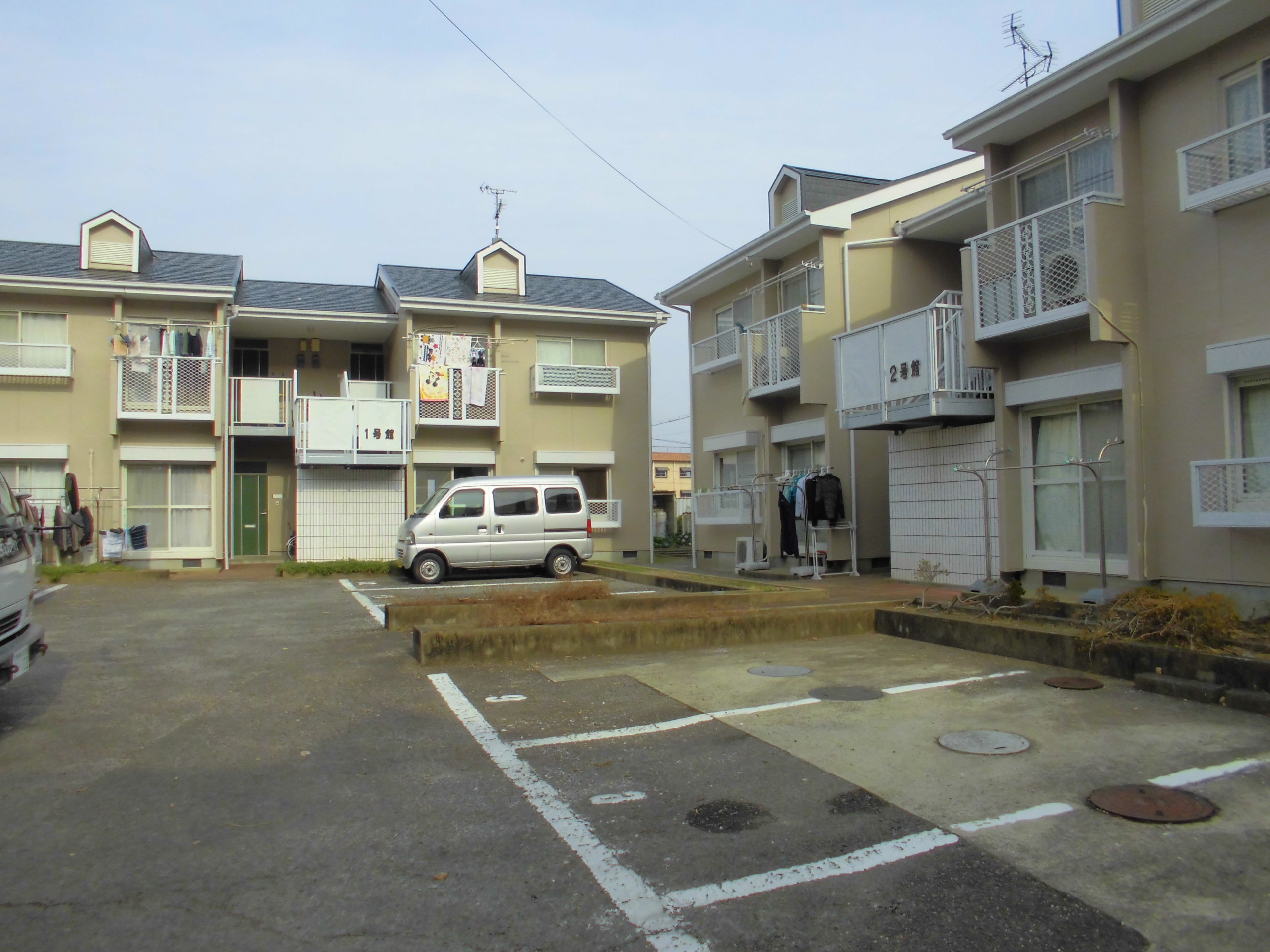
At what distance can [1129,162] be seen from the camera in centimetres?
994

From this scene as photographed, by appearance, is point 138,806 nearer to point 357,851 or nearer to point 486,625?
point 357,851

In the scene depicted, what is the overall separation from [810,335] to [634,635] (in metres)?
8.03

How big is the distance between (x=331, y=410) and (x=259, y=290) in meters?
5.28

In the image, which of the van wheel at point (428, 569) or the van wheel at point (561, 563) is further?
the van wheel at point (561, 563)

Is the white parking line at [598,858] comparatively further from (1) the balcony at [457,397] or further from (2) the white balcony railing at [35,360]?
(2) the white balcony railing at [35,360]

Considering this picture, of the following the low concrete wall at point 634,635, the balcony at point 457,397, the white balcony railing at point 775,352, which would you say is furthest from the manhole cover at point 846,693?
the balcony at point 457,397

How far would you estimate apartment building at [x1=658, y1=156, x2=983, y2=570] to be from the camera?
15109 mm

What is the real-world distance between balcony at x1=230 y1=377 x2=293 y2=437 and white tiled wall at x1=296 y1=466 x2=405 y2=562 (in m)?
1.35

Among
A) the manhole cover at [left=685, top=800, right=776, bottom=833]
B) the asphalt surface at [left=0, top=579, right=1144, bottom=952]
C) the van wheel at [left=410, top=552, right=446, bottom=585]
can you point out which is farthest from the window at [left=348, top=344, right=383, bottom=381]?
the manhole cover at [left=685, top=800, right=776, bottom=833]

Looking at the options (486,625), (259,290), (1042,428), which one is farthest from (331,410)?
(1042,428)

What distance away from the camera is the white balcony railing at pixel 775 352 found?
15555 mm

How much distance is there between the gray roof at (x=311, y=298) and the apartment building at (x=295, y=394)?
4.0 inches

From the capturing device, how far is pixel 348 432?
1989 cm

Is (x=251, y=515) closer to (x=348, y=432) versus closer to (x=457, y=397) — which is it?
(x=348, y=432)
